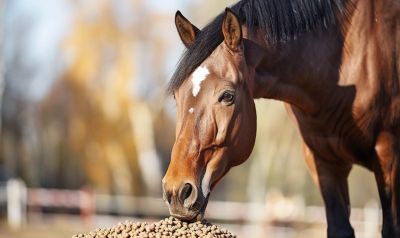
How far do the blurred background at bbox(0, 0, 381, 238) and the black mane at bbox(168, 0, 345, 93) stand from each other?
16.8 m

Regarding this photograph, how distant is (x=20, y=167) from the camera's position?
3703cm

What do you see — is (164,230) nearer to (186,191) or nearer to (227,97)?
(186,191)

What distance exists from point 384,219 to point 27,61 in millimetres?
32343

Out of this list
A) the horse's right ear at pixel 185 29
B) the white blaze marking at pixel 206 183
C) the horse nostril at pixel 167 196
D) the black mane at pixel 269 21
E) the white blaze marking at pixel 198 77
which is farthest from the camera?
the horse's right ear at pixel 185 29

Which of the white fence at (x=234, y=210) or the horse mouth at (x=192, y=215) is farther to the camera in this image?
the white fence at (x=234, y=210)

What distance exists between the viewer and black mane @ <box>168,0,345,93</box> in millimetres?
4429

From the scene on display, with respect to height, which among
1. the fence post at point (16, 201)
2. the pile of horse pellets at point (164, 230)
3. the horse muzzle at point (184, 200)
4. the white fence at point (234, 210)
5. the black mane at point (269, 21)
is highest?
the black mane at point (269, 21)

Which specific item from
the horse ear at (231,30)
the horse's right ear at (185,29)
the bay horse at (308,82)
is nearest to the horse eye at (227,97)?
the bay horse at (308,82)

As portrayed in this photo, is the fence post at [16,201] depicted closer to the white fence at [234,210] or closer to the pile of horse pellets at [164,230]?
the white fence at [234,210]

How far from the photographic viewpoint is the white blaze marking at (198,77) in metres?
4.32

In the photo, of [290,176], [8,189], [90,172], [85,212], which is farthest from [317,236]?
[90,172]

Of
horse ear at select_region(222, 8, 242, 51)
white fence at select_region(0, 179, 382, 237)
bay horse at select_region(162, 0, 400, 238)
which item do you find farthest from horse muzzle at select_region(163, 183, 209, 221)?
white fence at select_region(0, 179, 382, 237)

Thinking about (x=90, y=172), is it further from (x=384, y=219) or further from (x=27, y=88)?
(x=384, y=219)

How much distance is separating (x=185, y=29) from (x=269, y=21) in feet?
1.71
